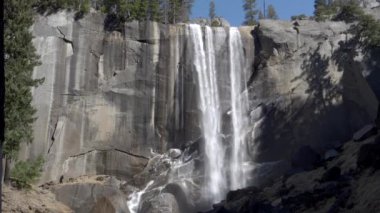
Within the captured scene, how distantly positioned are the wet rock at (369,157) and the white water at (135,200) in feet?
54.7

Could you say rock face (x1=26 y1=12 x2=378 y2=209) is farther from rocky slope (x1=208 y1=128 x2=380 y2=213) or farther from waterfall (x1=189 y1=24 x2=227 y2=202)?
rocky slope (x1=208 y1=128 x2=380 y2=213)

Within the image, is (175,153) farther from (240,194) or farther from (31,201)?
(31,201)

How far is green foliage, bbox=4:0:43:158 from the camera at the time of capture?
28.9 metres

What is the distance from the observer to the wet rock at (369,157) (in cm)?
1914

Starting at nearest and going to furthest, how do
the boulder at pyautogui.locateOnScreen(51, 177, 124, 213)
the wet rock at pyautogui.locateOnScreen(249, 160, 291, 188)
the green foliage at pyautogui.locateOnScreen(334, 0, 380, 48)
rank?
the boulder at pyautogui.locateOnScreen(51, 177, 124, 213), the wet rock at pyautogui.locateOnScreen(249, 160, 291, 188), the green foliage at pyautogui.locateOnScreen(334, 0, 380, 48)

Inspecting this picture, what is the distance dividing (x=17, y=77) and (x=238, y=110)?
16.0 m

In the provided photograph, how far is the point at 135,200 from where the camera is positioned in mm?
34250

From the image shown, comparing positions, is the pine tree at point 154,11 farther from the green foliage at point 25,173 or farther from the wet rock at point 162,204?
the wet rock at point 162,204


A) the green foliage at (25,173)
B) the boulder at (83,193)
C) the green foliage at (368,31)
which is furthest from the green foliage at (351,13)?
the green foliage at (25,173)

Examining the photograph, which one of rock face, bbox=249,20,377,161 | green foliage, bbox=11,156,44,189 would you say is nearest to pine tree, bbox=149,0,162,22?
rock face, bbox=249,20,377,161

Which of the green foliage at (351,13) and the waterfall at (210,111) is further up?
the green foliage at (351,13)

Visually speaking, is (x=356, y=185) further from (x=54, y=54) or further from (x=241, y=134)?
(x=54, y=54)

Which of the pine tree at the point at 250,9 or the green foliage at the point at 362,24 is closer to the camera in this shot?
the green foliage at the point at 362,24

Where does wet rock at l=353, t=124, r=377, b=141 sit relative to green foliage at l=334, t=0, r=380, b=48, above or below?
below
